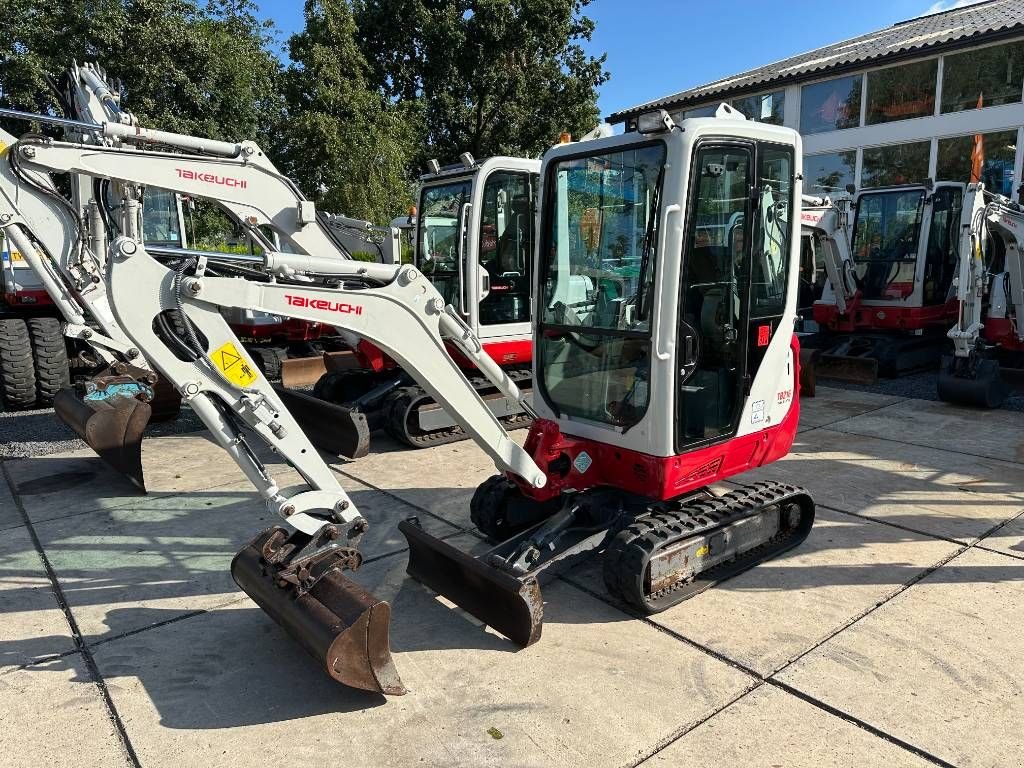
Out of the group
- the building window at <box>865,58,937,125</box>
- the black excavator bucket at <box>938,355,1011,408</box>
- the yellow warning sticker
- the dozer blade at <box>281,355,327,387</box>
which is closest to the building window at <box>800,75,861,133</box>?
the building window at <box>865,58,937,125</box>

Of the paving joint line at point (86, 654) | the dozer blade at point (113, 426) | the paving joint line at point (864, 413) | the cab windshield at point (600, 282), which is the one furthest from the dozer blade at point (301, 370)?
the cab windshield at point (600, 282)

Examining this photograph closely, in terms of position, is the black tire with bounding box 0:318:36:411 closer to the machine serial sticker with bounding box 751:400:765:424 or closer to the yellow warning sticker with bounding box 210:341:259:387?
the yellow warning sticker with bounding box 210:341:259:387

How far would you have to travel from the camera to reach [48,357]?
9.15m

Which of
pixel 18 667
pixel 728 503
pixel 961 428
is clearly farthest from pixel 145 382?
pixel 961 428

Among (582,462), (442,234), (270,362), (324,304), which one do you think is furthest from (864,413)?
(270,362)

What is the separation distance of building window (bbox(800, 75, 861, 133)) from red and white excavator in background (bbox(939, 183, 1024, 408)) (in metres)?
7.45

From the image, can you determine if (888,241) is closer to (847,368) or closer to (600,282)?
(847,368)

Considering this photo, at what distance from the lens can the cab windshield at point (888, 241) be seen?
11.0m

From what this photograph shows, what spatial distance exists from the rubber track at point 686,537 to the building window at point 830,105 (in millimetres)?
14273

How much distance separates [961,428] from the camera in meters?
7.92

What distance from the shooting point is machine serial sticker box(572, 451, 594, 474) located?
421 cm

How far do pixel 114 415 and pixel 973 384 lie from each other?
30.1 ft

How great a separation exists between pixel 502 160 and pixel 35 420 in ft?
20.7

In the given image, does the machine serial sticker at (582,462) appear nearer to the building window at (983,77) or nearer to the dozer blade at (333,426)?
the dozer blade at (333,426)
